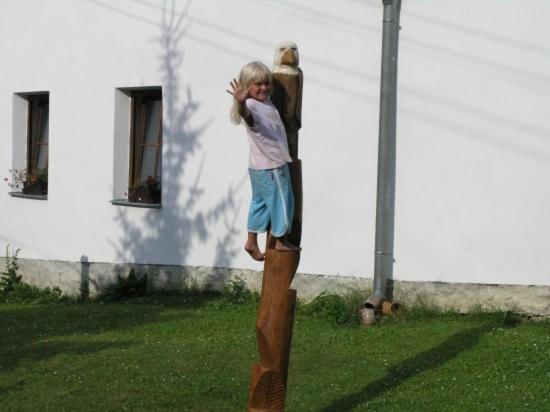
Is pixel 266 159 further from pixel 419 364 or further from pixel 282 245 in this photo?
pixel 419 364

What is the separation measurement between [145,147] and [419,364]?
236 inches

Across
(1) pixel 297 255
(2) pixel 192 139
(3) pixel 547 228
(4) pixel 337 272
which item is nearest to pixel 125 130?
(2) pixel 192 139

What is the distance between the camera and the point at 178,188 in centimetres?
1186

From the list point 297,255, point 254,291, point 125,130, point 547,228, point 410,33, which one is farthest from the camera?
point 125,130

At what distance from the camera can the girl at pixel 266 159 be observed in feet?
17.8

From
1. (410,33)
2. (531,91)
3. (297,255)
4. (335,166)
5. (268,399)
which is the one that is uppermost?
(410,33)

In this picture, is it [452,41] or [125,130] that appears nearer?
[452,41]

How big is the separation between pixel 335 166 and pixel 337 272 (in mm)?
1140

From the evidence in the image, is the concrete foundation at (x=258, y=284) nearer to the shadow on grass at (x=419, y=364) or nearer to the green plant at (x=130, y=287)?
the green plant at (x=130, y=287)

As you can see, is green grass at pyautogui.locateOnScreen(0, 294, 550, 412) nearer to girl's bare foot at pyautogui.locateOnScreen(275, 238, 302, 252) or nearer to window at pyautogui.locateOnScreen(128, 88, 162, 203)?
girl's bare foot at pyautogui.locateOnScreen(275, 238, 302, 252)

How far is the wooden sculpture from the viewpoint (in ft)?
18.4

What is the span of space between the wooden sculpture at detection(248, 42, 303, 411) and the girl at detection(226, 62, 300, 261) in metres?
0.10

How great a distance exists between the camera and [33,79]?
13.4 m

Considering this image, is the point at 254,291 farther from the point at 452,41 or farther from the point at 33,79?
the point at 33,79
